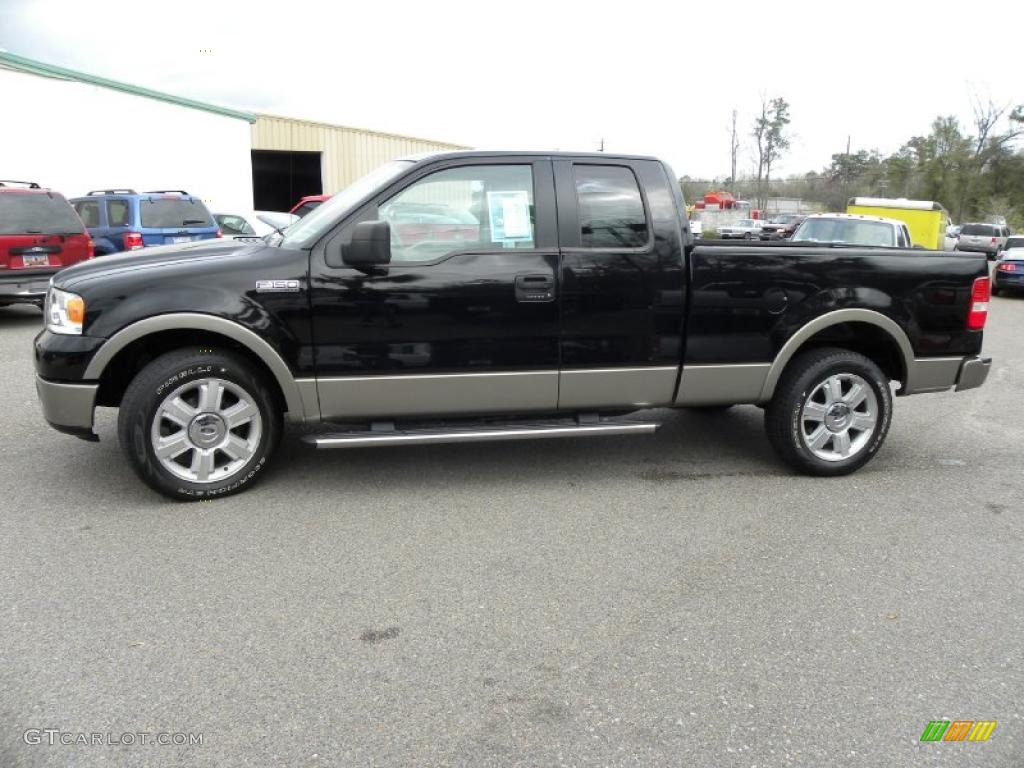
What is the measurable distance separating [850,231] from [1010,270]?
9058mm

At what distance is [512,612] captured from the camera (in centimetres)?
337

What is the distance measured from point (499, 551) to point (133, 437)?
204cm

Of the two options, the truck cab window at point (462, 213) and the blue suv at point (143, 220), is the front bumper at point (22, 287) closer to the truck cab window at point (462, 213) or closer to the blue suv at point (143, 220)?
the blue suv at point (143, 220)

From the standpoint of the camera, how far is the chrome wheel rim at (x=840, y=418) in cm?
510

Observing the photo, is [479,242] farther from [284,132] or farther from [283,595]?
[284,132]

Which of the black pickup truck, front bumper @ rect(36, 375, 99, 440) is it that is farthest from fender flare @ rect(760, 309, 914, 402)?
front bumper @ rect(36, 375, 99, 440)

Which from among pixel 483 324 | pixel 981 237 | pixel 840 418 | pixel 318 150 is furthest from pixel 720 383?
pixel 981 237

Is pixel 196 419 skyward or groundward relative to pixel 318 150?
groundward

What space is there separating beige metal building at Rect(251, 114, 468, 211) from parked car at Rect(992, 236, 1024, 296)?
57.4 ft

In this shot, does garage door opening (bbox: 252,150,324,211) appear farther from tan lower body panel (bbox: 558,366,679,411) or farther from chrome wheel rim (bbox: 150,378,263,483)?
tan lower body panel (bbox: 558,366,679,411)

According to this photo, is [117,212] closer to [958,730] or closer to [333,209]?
[333,209]

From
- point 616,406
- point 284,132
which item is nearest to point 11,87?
point 284,132

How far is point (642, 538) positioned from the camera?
416 centimetres

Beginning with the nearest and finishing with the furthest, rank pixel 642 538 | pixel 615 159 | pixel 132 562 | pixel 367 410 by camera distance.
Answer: pixel 132 562 → pixel 642 538 → pixel 367 410 → pixel 615 159
